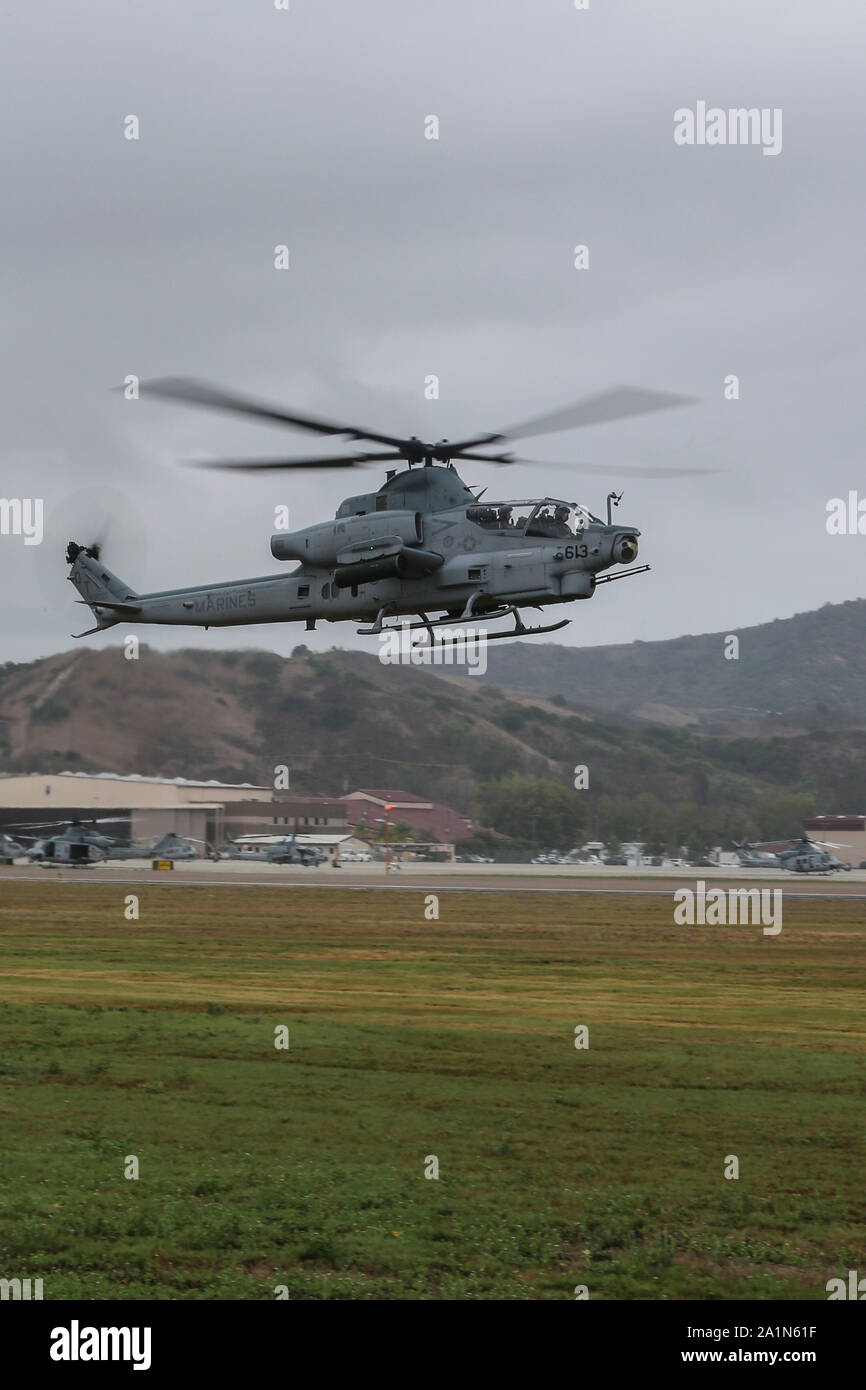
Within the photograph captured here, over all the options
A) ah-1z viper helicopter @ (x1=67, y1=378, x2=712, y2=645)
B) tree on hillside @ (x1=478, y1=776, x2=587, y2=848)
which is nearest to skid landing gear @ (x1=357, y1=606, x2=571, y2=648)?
ah-1z viper helicopter @ (x1=67, y1=378, x2=712, y2=645)

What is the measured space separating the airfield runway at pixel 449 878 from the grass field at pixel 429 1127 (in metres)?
28.1

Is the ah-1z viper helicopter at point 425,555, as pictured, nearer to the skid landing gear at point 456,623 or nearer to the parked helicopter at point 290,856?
the skid landing gear at point 456,623

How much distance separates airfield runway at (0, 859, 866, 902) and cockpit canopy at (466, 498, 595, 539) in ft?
111

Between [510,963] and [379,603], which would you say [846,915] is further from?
[379,603]

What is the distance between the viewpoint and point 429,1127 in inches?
574

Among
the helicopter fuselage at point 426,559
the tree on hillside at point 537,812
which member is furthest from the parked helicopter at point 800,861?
the helicopter fuselage at point 426,559

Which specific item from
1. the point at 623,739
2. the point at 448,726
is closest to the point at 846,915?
the point at 448,726

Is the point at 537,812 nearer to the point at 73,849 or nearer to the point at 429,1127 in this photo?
the point at 73,849

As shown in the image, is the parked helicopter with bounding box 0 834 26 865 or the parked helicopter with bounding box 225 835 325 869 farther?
the parked helicopter with bounding box 225 835 325 869

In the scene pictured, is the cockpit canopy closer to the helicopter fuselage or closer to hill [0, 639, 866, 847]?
the helicopter fuselage

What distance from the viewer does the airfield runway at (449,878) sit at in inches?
2292

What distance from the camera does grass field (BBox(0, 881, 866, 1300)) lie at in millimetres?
10367
